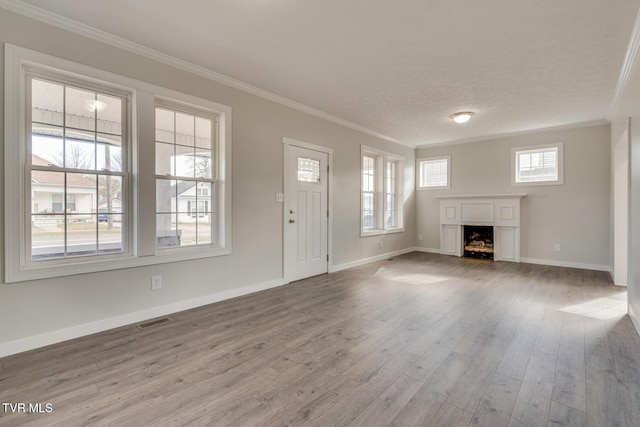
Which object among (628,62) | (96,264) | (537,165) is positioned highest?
(628,62)

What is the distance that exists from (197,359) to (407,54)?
11.2 ft

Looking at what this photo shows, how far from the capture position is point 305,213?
4.72 meters

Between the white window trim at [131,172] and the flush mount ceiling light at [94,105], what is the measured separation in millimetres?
193

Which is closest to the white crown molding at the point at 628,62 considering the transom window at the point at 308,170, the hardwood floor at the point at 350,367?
the hardwood floor at the point at 350,367

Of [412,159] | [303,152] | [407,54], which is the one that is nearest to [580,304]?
[407,54]

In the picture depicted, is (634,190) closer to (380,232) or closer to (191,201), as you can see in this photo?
(380,232)

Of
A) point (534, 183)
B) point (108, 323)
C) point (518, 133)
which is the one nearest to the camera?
point (108, 323)

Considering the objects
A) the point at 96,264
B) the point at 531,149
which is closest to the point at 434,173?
the point at 531,149

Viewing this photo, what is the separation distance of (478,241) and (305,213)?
4378 millimetres

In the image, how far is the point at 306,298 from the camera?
3.75 m

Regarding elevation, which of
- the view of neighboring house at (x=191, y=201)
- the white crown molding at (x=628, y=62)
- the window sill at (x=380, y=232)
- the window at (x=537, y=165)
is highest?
the white crown molding at (x=628, y=62)

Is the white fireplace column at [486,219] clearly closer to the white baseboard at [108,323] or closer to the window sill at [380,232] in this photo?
the window sill at [380,232]

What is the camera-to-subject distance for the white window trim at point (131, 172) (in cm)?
229

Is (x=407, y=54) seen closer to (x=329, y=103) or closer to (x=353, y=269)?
(x=329, y=103)
